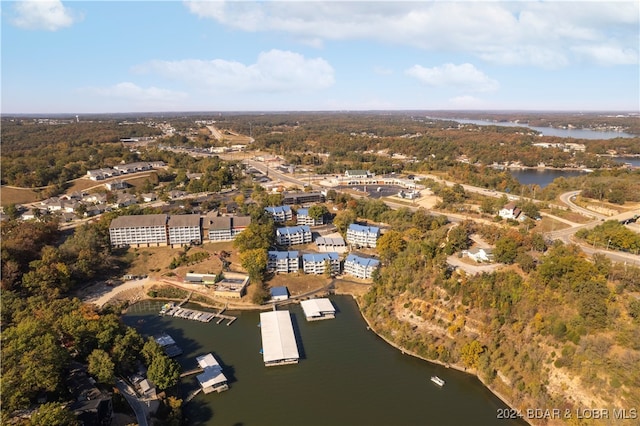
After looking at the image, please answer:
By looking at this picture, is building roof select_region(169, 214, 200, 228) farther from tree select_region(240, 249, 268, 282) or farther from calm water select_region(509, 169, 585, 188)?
calm water select_region(509, 169, 585, 188)

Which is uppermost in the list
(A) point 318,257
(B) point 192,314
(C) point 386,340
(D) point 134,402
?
(A) point 318,257

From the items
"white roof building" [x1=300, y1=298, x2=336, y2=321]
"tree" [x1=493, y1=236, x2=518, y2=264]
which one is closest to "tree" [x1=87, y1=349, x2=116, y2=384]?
"white roof building" [x1=300, y1=298, x2=336, y2=321]

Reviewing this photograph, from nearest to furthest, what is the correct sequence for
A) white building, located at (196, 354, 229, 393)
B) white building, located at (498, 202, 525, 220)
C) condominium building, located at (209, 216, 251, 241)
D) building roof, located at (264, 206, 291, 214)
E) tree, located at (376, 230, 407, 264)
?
white building, located at (196, 354, 229, 393) → tree, located at (376, 230, 407, 264) → condominium building, located at (209, 216, 251, 241) → white building, located at (498, 202, 525, 220) → building roof, located at (264, 206, 291, 214)

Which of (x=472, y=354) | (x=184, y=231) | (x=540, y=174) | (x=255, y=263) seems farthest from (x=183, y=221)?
(x=540, y=174)

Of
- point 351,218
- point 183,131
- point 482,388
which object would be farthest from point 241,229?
point 183,131

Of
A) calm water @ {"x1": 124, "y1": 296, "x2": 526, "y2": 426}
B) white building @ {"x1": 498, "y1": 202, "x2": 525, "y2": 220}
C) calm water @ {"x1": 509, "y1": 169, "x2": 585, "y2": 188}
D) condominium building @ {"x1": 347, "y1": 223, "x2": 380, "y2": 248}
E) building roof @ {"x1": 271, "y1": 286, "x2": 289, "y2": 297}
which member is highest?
calm water @ {"x1": 509, "y1": 169, "x2": 585, "y2": 188}

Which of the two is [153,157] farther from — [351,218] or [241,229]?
[351,218]

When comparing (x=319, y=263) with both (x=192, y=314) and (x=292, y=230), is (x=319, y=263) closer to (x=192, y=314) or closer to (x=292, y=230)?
(x=292, y=230)

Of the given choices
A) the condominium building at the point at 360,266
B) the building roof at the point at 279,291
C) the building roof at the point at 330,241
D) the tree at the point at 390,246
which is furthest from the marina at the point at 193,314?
the tree at the point at 390,246
